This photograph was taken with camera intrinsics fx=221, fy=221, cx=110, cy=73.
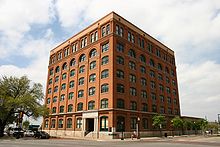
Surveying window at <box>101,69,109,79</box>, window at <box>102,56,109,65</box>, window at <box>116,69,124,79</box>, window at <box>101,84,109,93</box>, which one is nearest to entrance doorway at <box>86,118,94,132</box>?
window at <box>101,84,109,93</box>

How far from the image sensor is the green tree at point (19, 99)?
44.3 metres

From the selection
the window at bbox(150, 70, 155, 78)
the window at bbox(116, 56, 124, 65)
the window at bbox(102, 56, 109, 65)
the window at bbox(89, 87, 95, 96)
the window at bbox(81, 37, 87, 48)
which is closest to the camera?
the window at bbox(116, 56, 124, 65)

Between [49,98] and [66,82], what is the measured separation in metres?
10.5

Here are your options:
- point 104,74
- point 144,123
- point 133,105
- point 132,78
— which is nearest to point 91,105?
point 104,74

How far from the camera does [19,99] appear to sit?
43.8 metres

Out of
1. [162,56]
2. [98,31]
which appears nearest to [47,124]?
[98,31]

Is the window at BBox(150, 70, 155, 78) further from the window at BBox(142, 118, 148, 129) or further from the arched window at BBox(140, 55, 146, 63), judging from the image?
the window at BBox(142, 118, 148, 129)

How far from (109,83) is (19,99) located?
18.2m

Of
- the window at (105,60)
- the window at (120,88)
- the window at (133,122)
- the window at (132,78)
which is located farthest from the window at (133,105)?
the window at (105,60)

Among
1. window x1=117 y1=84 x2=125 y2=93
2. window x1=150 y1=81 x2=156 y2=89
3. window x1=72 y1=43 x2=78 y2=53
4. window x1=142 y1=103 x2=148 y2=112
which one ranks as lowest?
window x1=142 y1=103 x2=148 y2=112

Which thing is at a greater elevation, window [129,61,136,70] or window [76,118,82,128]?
window [129,61,136,70]

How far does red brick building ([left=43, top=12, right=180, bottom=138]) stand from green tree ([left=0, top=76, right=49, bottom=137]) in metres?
8.76

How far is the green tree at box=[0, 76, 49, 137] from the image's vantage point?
44281mm

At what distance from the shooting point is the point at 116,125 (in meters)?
41.6
